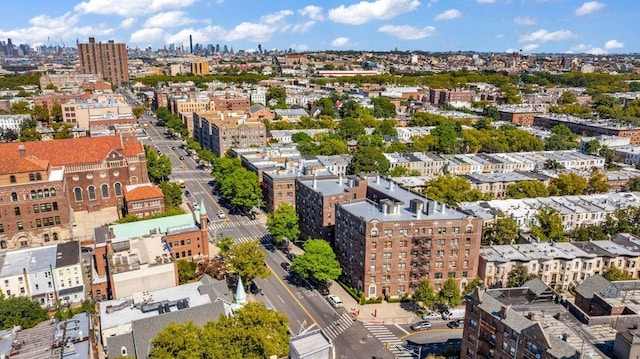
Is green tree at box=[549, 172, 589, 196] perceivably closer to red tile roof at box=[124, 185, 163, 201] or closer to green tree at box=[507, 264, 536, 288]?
green tree at box=[507, 264, 536, 288]

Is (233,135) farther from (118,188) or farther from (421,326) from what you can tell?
(421,326)

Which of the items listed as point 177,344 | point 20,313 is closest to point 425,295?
point 177,344

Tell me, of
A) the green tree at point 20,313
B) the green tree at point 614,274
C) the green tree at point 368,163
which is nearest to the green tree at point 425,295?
the green tree at point 614,274

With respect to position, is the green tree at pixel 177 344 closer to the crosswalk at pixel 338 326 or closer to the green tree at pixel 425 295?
the crosswalk at pixel 338 326

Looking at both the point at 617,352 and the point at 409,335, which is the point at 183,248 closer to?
the point at 409,335

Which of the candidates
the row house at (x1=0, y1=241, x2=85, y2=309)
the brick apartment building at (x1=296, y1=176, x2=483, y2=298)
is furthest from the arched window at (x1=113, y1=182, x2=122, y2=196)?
the brick apartment building at (x1=296, y1=176, x2=483, y2=298)

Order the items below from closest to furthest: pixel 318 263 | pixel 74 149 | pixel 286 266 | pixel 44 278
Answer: pixel 44 278 → pixel 318 263 → pixel 286 266 → pixel 74 149

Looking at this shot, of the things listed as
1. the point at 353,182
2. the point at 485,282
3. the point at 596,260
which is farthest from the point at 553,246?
the point at 353,182
